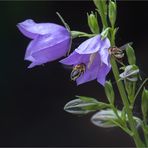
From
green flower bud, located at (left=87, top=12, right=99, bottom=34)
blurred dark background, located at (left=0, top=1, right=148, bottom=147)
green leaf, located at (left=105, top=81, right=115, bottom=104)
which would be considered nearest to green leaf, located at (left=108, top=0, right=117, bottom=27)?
green flower bud, located at (left=87, top=12, right=99, bottom=34)

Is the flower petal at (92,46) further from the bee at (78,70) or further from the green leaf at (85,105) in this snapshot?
the green leaf at (85,105)

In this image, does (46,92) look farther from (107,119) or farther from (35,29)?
(35,29)

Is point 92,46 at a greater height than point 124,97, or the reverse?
point 92,46

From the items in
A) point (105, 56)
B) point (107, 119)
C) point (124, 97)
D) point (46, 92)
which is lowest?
point (46, 92)

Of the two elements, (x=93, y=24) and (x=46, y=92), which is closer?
(x=93, y=24)

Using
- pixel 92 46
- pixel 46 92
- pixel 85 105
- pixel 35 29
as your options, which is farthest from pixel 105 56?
pixel 46 92

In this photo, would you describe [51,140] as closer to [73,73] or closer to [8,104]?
[8,104]

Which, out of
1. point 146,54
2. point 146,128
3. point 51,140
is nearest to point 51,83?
point 51,140
